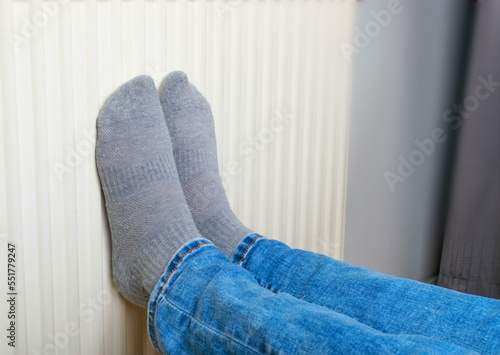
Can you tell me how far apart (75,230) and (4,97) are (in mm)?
202

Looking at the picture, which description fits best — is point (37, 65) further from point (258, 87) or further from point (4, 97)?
point (258, 87)

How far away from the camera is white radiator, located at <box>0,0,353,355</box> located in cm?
73

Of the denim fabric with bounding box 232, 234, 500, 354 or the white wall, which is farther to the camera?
the white wall

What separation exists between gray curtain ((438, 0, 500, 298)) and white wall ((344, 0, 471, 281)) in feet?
0.23

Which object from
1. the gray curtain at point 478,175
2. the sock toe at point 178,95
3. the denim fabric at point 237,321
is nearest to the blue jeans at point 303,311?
the denim fabric at point 237,321

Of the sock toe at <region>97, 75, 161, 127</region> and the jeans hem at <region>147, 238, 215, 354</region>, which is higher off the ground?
the sock toe at <region>97, 75, 161, 127</region>

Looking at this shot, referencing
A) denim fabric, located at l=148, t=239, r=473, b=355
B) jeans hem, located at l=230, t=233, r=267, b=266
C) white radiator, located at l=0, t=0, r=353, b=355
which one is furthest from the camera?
jeans hem, located at l=230, t=233, r=267, b=266

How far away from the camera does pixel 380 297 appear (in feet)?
2.30

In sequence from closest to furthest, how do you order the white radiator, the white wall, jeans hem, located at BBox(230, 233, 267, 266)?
the white radiator < jeans hem, located at BBox(230, 233, 267, 266) < the white wall

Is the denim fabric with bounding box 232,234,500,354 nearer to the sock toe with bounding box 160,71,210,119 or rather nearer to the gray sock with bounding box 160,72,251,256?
the gray sock with bounding box 160,72,251,256

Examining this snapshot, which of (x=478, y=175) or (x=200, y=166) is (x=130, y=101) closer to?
(x=200, y=166)

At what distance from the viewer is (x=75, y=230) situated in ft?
2.62

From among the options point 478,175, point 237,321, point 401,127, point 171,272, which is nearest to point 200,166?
point 171,272

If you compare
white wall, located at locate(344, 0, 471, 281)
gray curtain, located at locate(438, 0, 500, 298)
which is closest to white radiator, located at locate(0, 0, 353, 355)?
white wall, located at locate(344, 0, 471, 281)
